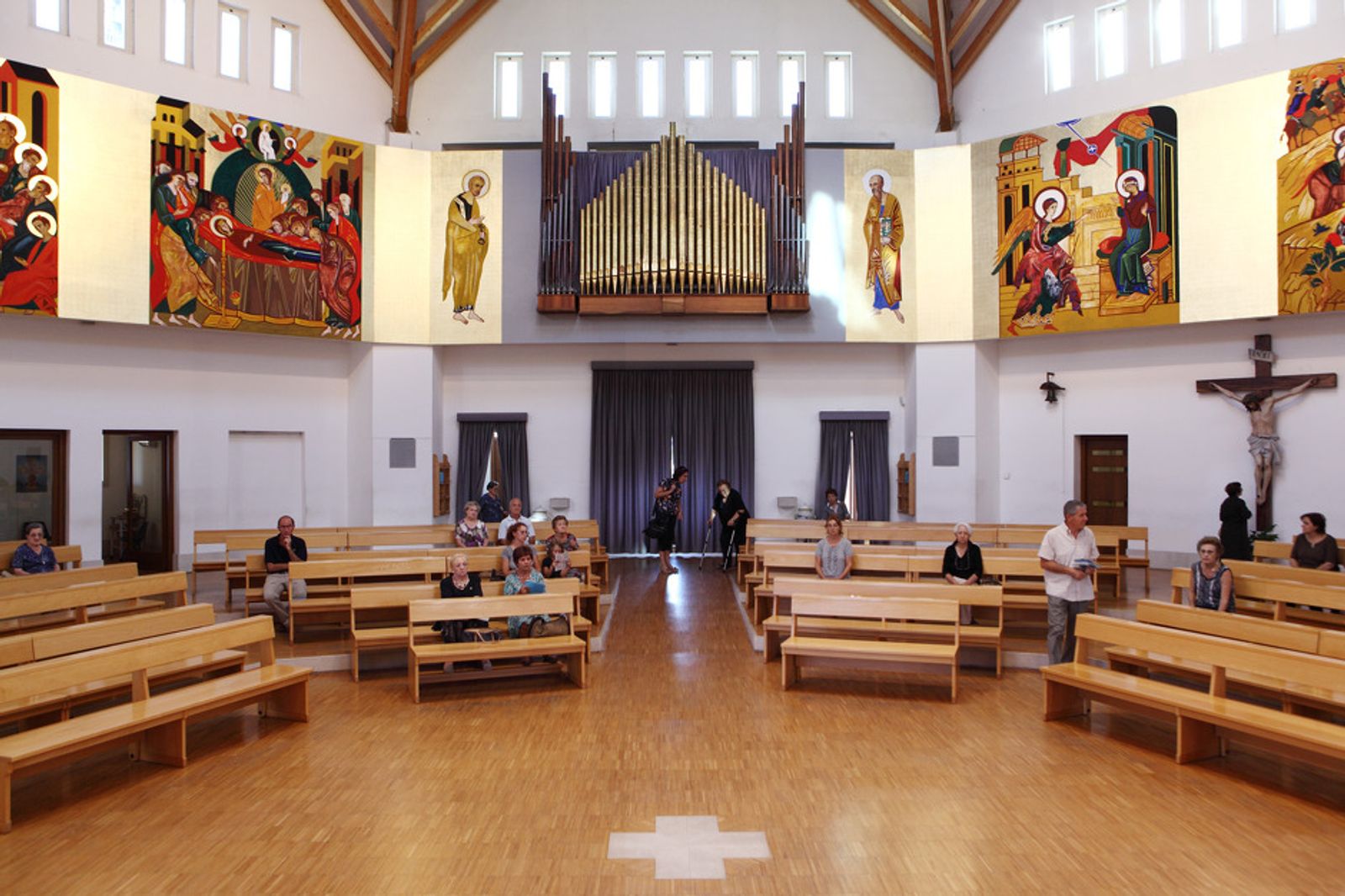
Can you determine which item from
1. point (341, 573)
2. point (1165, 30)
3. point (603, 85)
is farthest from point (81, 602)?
point (1165, 30)

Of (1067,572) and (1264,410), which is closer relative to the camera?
(1067,572)

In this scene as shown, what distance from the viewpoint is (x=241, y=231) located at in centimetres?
1379

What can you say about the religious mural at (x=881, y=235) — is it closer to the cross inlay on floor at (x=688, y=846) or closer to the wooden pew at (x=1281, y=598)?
the wooden pew at (x=1281, y=598)

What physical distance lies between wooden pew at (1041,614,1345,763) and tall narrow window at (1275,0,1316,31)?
10053 millimetres

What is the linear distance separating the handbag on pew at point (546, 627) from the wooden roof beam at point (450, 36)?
12.0 metres

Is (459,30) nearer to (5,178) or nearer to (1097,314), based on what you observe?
(5,178)

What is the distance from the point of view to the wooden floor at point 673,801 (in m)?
4.33

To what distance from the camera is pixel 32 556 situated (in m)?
9.41

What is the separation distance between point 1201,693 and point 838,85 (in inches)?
509

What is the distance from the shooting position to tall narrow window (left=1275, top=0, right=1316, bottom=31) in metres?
12.3

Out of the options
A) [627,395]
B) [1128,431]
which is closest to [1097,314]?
[1128,431]

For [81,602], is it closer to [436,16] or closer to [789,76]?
[436,16]

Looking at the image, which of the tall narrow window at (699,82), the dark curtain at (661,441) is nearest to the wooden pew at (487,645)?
the dark curtain at (661,441)

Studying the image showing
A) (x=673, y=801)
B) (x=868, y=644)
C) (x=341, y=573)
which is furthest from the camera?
(x=341, y=573)
